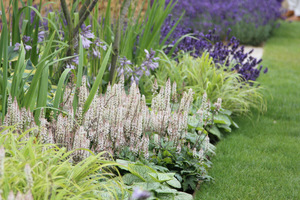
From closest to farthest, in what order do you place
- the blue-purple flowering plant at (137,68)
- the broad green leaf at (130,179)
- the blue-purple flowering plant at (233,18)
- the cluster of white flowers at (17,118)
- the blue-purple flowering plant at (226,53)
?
the cluster of white flowers at (17,118) → the broad green leaf at (130,179) → the blue-purple flowering plant at (137,68) → the blue-purple flowering plant at (226,53) → the blue-purple flowering plant at (233,18)

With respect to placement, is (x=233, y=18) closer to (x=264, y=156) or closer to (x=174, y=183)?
(x=264, y=156)

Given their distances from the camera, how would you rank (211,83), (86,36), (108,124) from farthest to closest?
(211,83)
(86,36)
(108,124)

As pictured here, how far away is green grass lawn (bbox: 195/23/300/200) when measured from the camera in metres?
2.99

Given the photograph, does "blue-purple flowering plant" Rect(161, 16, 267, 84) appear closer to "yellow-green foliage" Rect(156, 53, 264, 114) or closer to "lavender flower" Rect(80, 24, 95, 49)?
"yellow-green foliage" Rect(156, 53, 264, 114)

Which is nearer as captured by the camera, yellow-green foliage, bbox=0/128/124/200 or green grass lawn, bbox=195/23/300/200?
yellow-green foliage, bbox=0/128/124/200

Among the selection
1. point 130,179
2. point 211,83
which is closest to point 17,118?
point 130,179

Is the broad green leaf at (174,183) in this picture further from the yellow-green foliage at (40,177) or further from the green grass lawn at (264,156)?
the yellow-green foliage at (40,177)

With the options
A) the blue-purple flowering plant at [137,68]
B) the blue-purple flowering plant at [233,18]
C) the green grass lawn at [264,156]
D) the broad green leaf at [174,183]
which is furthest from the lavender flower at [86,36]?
the blue-purple flowering plant at [233,18]

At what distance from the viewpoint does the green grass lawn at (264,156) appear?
2990 mm

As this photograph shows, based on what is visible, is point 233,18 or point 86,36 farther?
point 233,18

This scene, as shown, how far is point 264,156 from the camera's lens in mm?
3656

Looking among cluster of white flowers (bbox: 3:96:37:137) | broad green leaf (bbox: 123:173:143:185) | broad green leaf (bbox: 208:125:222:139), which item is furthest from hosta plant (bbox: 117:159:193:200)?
broad green leaf (bbox: 208:125:222:139)

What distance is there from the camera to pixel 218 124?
13.7ft

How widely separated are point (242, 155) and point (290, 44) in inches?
297
